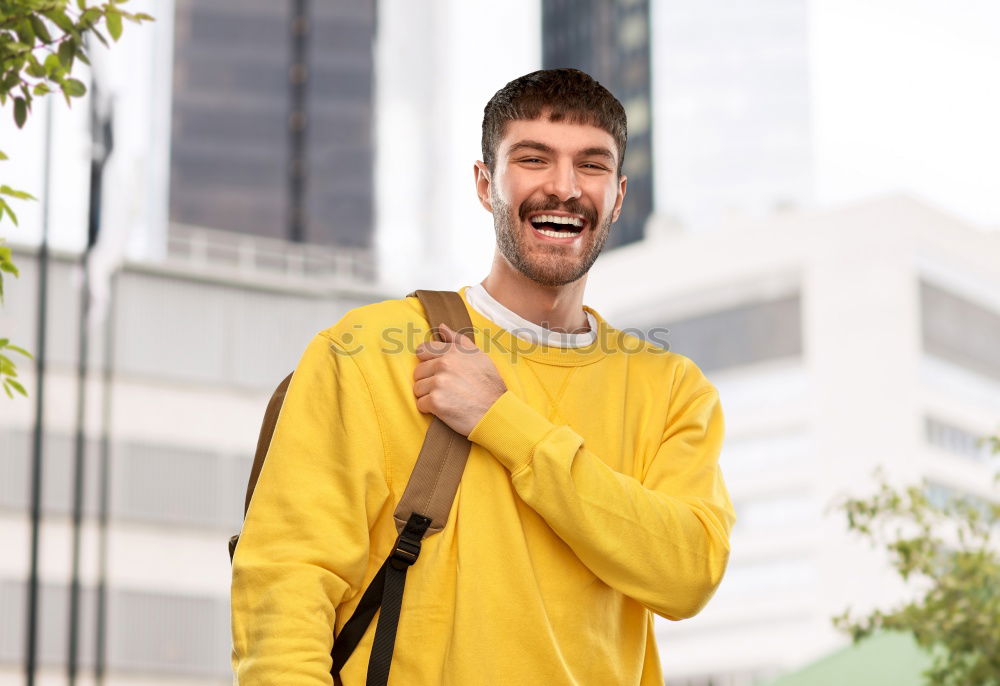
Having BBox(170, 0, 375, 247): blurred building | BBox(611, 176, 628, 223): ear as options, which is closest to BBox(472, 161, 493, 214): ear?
BBox(611, 176, 628, 223): ear

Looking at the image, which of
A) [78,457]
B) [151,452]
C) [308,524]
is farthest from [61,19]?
[151,452]

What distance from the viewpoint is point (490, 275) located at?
3215 millimetres

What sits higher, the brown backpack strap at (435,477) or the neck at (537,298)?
the neck at (537,298)

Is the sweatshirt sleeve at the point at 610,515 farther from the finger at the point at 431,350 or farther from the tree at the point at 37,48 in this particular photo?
the tree at the point at 37,48

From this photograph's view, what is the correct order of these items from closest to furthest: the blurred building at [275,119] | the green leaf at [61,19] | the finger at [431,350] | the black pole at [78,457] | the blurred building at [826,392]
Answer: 1. the finger at [431,350]
2. the green leaf at [61,19]
3. the black pole at [78,457]
4. the blurred building at [826,392]
5. the blurred building at [275,119]

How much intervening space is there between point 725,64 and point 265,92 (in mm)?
Answer: 49218

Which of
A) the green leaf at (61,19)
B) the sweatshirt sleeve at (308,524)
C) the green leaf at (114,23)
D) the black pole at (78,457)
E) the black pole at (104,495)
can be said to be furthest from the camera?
the black pole at (104,495)

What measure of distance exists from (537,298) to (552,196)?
0.74ft

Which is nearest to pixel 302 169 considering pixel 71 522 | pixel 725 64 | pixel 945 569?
pixel 725 64

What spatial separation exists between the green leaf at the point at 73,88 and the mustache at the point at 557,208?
1.35 metres

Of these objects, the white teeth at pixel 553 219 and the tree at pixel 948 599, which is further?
the tree at pixel 948 599

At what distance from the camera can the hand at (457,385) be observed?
114 inches

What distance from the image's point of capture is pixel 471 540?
2.86 meters

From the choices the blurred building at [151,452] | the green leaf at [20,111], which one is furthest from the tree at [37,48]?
the blurred building at [151,452]
